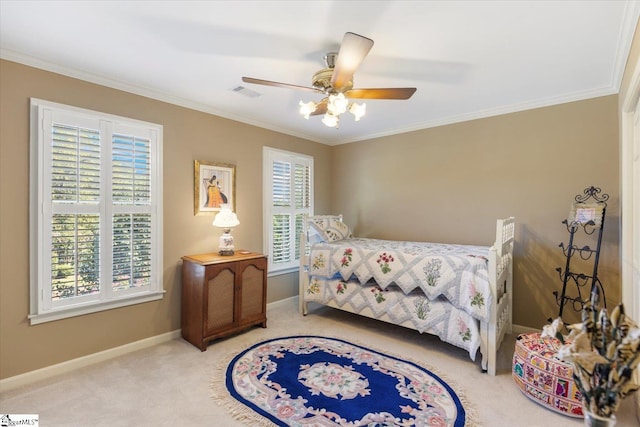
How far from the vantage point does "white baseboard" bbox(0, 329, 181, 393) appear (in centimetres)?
225

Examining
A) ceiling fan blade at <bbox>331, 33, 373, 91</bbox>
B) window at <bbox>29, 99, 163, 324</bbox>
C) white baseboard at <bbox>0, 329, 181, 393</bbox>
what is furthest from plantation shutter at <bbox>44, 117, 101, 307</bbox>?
ceiling fan blade at <bbox>331, 33, 373, 91</bbox>

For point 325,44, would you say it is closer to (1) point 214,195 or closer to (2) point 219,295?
(1) point 214,195

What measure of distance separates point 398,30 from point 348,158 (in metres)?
2.93

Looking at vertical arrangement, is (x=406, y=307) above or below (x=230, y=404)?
above

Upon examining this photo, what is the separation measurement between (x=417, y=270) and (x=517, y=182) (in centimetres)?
161

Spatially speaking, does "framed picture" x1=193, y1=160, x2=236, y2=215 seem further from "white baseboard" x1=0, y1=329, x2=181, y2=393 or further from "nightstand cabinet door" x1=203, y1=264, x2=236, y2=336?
"white baseboard" x1=0, y1=329, x2=181, y2=393

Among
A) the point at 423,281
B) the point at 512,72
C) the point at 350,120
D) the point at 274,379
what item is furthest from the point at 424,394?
the point at 350,120

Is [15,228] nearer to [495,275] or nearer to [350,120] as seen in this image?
[350,120]

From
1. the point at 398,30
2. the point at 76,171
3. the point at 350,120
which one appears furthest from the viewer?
the point at 350,120

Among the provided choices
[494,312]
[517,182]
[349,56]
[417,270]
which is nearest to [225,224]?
[417,270]

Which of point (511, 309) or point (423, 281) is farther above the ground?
point (423, 281)

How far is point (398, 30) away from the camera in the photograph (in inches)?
76.6

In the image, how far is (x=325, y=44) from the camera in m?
2.10

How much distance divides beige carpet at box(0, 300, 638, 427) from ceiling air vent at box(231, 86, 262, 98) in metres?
2.50
